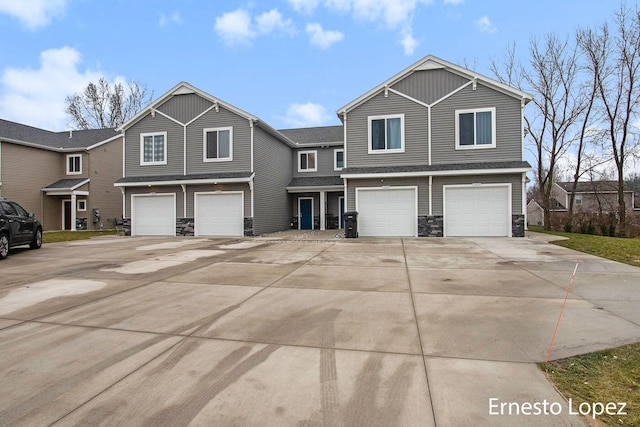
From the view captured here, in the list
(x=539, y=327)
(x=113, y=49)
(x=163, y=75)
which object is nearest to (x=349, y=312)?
(x=539, y=327)

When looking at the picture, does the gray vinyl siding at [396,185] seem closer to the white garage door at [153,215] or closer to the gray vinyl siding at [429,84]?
the gray vinyl siding at [429,84]

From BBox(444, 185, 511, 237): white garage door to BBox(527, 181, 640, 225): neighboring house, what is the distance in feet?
62.6

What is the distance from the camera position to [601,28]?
22500mm

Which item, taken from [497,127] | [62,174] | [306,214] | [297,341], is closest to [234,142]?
[306,214]

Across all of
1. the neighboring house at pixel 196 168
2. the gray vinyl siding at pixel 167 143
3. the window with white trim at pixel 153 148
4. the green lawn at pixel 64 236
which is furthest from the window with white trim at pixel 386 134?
the green lawn at pixel 64 236

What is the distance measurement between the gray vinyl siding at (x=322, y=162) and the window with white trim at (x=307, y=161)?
14 centimetres

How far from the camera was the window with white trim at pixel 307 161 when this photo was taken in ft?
75.2

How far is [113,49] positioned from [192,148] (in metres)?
8.37

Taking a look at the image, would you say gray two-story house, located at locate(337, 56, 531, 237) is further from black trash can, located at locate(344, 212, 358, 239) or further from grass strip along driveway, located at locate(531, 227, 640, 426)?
grass strip along driveway, located at locate(531, 227, 640, 426)

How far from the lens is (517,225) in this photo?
580 inches

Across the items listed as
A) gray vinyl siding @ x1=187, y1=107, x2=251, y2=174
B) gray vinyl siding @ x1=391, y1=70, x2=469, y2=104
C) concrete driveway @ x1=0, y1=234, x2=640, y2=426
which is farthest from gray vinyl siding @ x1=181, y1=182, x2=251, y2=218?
concrete driveway @ x1=0, y1=234, x2=640, y2=426

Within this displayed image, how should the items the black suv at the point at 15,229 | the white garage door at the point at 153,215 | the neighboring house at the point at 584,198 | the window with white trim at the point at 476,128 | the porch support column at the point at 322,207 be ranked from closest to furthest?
1. the black suv at the point at 15,229
2. the window with white trim at the point at 476,128
3. the white garage door at the point at 153,215
4. the porch support column at the point at 322,207
5. the neighboring house at the point at 584,198

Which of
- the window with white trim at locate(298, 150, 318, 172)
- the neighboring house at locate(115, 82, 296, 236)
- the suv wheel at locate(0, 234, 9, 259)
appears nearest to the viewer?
the suv wheel at locate(0, 234, 9, 259)

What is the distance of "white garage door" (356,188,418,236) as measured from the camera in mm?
15844
